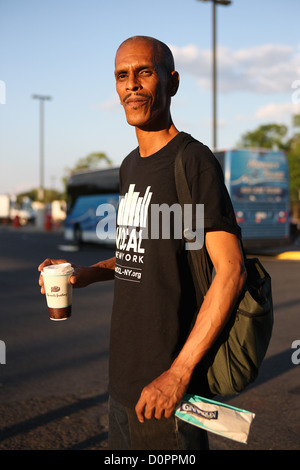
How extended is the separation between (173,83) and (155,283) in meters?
0.74

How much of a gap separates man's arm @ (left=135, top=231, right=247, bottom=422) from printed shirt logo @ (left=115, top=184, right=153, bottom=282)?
0.31m

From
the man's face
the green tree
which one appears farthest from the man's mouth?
the green tree

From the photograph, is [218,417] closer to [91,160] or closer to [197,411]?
[197,411]

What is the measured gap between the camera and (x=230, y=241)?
1.69 meters

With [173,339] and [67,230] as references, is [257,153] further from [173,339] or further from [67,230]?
[173,339]

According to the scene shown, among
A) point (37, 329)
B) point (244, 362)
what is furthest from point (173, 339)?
point (37, 329)

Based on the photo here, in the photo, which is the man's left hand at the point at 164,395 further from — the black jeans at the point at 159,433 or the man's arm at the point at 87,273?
the man's arm at the point at 87,273

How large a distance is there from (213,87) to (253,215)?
6194mm

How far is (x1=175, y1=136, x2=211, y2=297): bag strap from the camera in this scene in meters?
1.75

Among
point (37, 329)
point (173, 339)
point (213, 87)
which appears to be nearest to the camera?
point (173, 339)

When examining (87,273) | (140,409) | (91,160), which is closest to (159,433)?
(140,409)

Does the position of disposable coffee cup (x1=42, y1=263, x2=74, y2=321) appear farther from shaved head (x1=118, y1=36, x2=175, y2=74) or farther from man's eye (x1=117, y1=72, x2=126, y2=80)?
shaved head (x1=118, y1=36, x2=175, y2=74)

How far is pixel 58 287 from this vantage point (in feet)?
7.06

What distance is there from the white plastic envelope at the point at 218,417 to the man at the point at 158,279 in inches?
2.3
